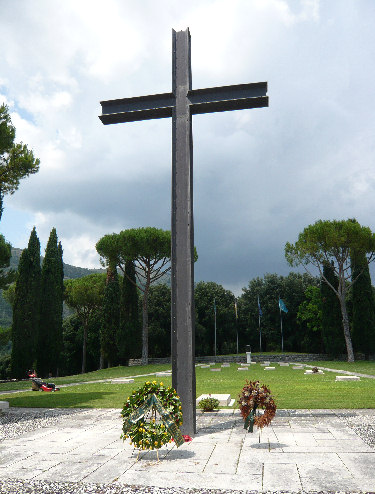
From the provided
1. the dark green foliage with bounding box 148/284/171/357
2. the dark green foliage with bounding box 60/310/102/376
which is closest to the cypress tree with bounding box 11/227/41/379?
the dark green foliage with bounding box 60/310/102/376

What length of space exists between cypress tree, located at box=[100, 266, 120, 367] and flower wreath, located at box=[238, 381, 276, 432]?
3228cm

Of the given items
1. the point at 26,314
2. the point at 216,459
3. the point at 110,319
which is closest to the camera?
the point at 216,459

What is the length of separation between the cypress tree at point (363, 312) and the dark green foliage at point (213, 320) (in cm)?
1357

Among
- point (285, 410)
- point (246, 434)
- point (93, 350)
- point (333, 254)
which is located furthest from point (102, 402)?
point (93, 350)

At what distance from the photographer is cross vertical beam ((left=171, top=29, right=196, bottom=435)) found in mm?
6168

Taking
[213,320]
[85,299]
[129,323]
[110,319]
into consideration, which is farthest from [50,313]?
[213,320]

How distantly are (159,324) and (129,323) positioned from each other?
5.22 m

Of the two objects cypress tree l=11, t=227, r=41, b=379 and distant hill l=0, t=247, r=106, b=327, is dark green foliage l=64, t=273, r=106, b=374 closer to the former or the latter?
cypress tree l=11, t=227, r=41, b=379

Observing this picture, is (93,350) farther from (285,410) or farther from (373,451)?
(373,451)

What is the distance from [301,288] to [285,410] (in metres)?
38.5

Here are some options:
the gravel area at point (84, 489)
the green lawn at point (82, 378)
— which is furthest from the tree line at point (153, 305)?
the gravel area at point (84, 489)

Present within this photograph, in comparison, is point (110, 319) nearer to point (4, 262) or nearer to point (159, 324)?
point (159, 324)

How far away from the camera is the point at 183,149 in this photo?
22.3 feet

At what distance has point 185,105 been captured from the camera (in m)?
6.89
